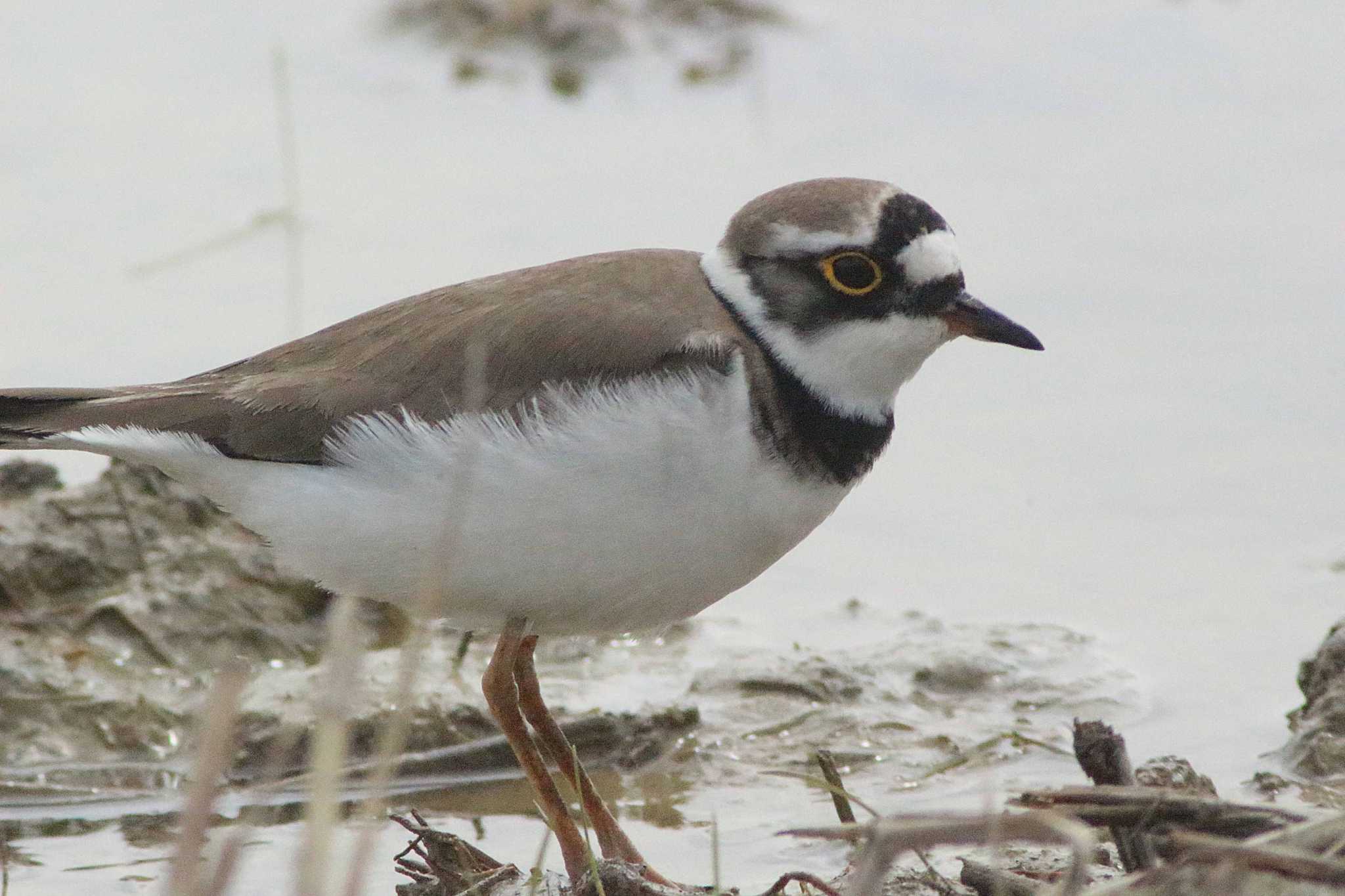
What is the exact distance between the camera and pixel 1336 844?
396cm

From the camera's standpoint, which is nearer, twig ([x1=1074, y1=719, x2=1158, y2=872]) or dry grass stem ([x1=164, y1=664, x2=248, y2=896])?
dry grass stem ([x1=164, y1=664, x2=248, y2=896])

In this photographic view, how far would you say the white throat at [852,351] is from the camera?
17.3 ft

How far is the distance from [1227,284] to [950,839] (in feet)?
18.7

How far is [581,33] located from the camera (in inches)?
442

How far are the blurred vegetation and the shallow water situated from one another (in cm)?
17

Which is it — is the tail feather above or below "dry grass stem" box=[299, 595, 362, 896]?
above

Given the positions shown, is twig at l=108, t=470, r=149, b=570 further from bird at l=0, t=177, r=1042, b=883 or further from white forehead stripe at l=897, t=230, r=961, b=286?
white forehead stripe at l=897, t=230, r=961, b=286

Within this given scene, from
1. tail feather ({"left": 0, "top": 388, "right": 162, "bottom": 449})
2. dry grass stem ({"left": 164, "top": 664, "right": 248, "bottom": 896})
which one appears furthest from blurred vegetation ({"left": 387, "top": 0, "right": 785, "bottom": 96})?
dry grass stem ({"left": 164, "top": 664, "right": 248, "bottom": 896})

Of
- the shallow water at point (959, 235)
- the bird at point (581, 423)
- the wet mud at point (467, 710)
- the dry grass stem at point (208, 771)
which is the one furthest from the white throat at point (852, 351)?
the dry grass stem at point (208, 771)

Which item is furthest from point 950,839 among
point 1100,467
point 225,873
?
point 1100,467

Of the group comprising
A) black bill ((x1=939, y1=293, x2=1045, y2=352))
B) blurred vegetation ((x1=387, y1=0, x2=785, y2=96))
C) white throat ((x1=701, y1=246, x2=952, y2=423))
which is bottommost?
white throat ((x1=701, y1=246, x2=952, y2=423))

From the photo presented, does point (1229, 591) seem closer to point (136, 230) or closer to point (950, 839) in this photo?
point (950, 839)

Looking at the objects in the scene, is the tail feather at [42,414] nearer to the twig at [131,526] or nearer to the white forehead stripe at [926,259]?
the twig at [131,526]

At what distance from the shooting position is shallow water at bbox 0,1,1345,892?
737cm
